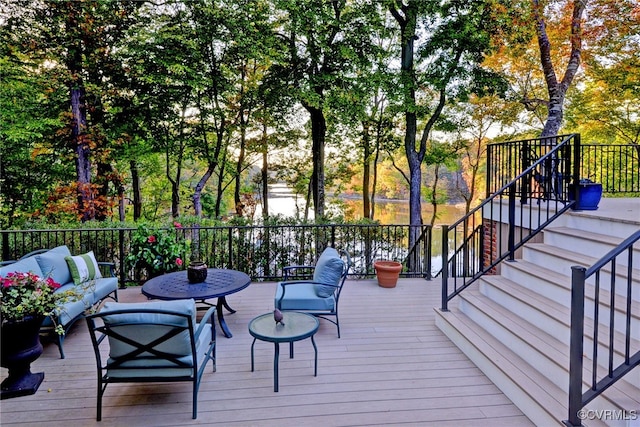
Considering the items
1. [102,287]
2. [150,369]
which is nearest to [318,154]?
[102,287]

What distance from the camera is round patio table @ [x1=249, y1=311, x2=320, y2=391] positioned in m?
2.76

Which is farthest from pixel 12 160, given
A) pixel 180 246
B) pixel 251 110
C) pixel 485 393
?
pixel 485 393

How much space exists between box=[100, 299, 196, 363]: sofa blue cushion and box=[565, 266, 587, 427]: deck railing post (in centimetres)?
247

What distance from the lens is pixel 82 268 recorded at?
411 centimetres

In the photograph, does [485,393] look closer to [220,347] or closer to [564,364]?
[564,364]

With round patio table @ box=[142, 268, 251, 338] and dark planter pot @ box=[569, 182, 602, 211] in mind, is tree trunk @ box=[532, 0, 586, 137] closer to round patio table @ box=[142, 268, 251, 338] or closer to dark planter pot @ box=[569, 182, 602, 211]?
dark planter pot @ box=[569, 182, 602, 211]

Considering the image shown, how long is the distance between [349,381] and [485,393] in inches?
42.9

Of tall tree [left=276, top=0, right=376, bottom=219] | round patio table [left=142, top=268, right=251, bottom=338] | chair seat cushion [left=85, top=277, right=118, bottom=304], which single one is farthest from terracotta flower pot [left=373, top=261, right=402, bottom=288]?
chair seat cushion [left=85, top=277, right=118, bottom=304]

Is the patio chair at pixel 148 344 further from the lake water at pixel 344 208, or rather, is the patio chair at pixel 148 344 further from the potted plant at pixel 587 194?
the lake water at pixel 344 208

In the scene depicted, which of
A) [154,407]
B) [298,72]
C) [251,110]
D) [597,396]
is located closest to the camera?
[597,396]

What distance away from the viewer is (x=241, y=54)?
946cm

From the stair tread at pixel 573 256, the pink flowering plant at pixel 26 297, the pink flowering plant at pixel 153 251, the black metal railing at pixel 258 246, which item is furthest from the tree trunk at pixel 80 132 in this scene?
the stair tread at pixel 573 256

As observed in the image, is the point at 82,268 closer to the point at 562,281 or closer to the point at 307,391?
the point at 307,391

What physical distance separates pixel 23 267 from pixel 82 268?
24.0 inches
